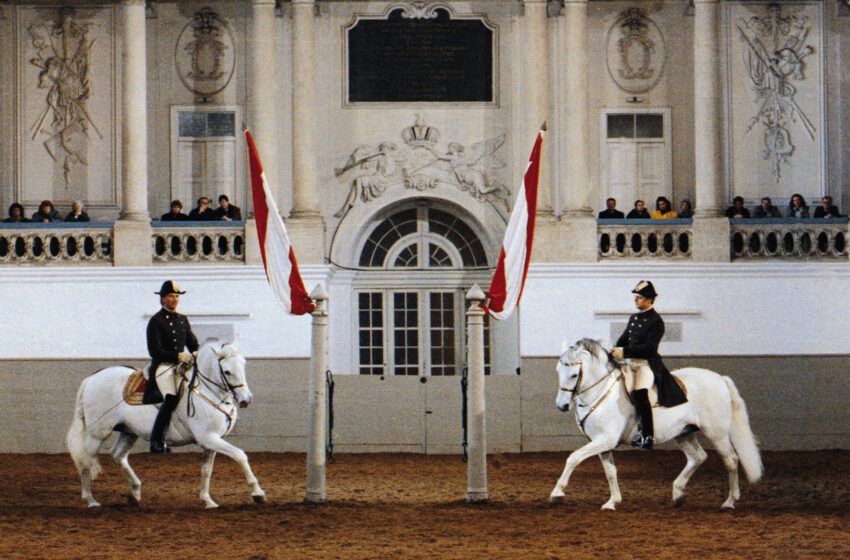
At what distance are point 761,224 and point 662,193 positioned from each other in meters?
2.30

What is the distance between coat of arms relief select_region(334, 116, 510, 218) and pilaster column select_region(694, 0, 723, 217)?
338 cm

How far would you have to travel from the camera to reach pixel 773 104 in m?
26.2

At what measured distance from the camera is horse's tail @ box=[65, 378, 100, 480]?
16500mm

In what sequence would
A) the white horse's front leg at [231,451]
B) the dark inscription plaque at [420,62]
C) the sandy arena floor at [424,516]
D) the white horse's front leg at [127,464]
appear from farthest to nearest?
the dark inscription plaque at [420,62]
the white horse's front leg at [127,464]
the white horse's front leg at [231,451]
the sandy arena floor at [424,516]

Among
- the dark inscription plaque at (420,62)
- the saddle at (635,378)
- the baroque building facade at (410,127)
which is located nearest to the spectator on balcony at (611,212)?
the baroque building facade at (410,127)

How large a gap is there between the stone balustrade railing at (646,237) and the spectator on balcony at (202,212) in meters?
6.42

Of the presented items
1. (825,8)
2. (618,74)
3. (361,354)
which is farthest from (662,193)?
(361,354)

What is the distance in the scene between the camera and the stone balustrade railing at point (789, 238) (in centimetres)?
2447

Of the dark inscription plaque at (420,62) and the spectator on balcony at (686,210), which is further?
the dark inscription plaque at (420,62)

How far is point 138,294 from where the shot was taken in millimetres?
24297

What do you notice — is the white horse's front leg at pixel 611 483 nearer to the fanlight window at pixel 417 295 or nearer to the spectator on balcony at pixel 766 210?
the fanlight window at pixel 417 295

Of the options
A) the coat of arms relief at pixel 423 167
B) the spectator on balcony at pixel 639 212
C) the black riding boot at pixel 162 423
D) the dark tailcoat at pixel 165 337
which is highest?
the coat of arms relief at pixel 423 167

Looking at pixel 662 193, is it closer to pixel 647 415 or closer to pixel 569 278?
pixel 569 278

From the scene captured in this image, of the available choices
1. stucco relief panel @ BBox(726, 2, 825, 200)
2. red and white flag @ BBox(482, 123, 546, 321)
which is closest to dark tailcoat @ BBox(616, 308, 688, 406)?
red and white flag @ BBox(482, 123, 546, 321)
